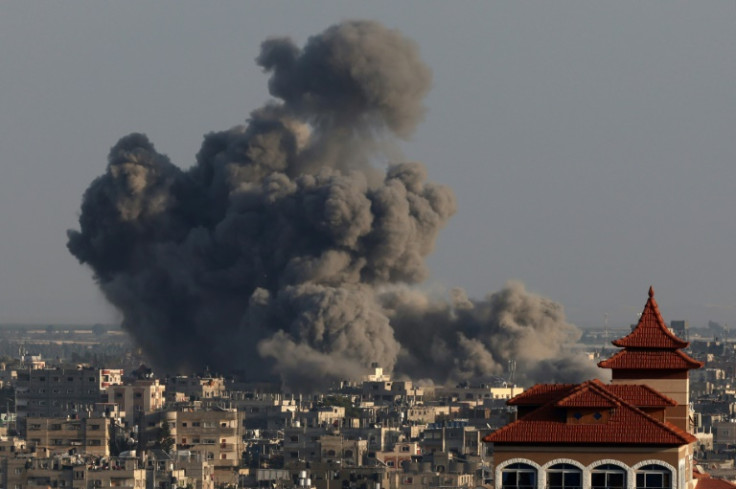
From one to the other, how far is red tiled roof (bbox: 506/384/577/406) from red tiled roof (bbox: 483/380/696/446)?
574 millimetres

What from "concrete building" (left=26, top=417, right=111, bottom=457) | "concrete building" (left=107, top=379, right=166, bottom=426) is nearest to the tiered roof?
"concrete building" (left=26, top=417, right=111, bottom=457)

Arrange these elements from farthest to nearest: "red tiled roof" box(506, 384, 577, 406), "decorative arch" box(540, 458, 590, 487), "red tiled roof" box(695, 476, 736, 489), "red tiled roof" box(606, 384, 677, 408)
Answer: "red tiled roof" box(695, 476, 736, 489) → "red tiled roof" box(506, 384, 577, 406) → "red tiled roof" box(606, 384, 677, 408) → "decorative arch" box(540, 458, 590, 487)

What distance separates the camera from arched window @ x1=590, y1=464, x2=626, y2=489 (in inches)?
1168

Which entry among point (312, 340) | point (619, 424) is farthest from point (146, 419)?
point (619, 424)

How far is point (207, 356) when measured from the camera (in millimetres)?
191625

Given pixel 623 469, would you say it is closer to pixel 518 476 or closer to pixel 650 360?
pixel 518 476

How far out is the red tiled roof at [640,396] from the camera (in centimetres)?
3077

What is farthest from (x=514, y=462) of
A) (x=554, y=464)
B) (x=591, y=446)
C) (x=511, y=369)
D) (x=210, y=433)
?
(x=511, y=369)

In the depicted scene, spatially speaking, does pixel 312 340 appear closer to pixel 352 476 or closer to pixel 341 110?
pixel 341 110

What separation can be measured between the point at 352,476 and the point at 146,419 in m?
33.7

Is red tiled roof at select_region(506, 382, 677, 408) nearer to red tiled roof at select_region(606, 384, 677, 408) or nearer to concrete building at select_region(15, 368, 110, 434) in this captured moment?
red tiled roof at select_region(606, 384, 677, 408)

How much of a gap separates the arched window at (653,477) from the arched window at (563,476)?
652 mm

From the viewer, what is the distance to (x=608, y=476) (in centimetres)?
2970

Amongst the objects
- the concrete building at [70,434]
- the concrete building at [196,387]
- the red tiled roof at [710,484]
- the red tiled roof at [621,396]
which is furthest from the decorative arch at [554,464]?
the concrete building at [196,387]
